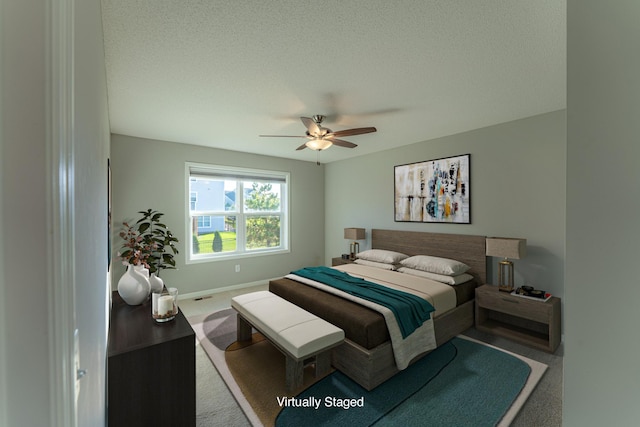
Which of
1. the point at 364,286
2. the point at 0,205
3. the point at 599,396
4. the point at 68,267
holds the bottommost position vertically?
the point at 364,286

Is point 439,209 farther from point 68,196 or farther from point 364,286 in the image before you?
point 68,196

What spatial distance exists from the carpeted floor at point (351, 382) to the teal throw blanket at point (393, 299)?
40 cm

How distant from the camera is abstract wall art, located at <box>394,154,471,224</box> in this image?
11.6ft

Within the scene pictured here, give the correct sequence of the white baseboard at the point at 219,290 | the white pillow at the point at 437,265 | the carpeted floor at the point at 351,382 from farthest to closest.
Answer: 1. the white baseboard at the point at 219,290
2. the white pillow at the point at 437,265
3. the carpeted floor at the point at 351,382

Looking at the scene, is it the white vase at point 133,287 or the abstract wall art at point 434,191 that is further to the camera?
the abstract wall art at point 434,191

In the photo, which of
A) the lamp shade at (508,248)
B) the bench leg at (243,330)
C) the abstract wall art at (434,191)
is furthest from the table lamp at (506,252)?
the bench leg at (243,330)

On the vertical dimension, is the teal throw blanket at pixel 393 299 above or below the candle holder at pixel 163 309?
below

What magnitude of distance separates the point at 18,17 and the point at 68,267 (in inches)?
15.2

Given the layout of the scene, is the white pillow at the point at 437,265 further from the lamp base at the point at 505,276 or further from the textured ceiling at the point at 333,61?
the textured ceiling at the point at 333,61

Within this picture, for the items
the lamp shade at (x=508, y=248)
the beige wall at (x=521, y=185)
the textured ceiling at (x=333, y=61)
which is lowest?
the lamp shade at (x=508, y=248)

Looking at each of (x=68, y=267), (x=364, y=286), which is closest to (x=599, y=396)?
(x=68, y=267)

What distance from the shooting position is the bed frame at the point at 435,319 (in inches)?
80.4

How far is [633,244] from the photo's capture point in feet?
2.47

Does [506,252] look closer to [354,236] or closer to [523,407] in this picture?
[523,407]
